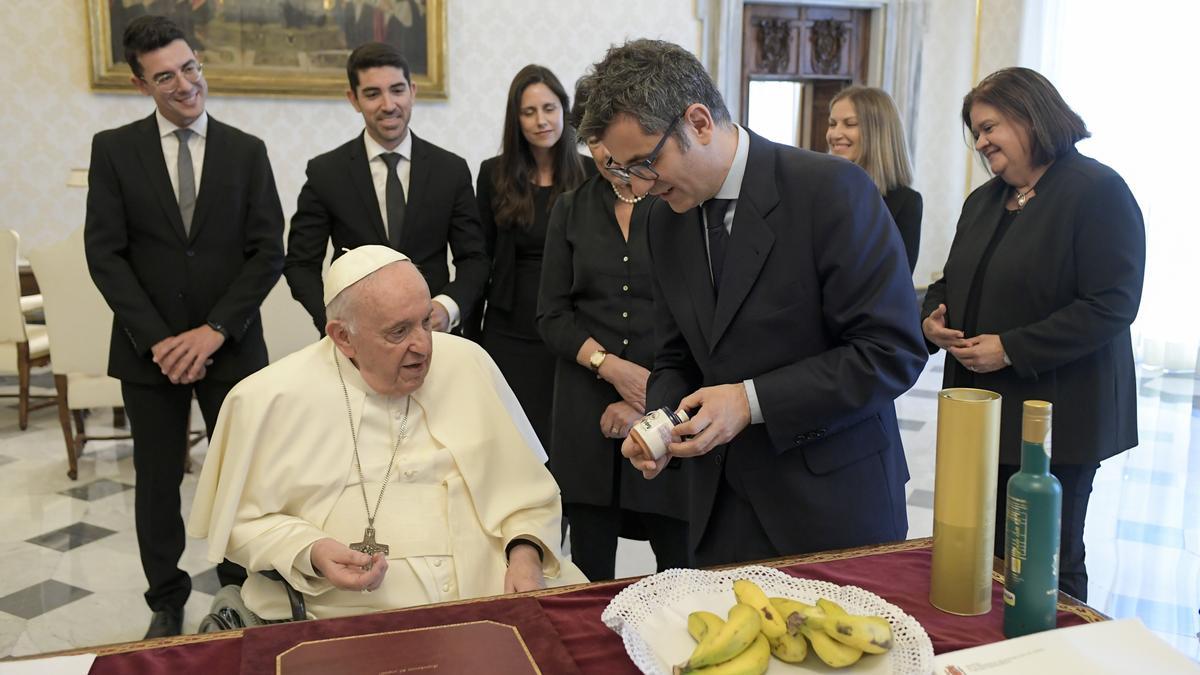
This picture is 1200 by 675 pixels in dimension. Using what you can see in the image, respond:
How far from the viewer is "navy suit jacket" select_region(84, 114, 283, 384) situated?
137 inches

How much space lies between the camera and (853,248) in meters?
2.00

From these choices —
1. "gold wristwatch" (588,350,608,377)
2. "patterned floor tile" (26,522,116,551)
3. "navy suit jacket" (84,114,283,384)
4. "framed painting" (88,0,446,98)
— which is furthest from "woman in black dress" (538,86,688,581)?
"framed painting" (88,0,446,98)

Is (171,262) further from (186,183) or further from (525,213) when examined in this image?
(525,213)

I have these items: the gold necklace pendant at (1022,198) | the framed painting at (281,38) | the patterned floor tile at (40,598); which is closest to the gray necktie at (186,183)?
the patterned floor tile at (40,598)

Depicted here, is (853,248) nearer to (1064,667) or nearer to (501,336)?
(1064,667)

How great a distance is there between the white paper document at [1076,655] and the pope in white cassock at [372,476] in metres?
1.14

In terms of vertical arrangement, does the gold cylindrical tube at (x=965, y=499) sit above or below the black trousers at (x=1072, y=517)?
above

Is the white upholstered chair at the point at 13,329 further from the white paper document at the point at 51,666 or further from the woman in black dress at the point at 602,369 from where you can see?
the white paper document at the point at 51,666

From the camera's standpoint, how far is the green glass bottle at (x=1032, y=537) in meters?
1.51

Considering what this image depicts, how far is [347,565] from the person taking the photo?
7.25 ft

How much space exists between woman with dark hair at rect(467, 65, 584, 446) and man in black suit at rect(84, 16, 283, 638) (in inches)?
32.4

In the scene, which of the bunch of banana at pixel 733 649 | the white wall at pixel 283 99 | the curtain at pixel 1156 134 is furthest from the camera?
the white wall at pixel 283 99

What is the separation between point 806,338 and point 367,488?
110 cm

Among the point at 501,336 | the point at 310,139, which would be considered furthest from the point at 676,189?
the point at 310,139
